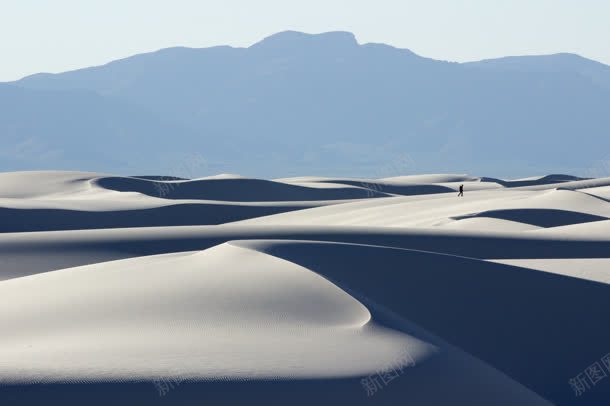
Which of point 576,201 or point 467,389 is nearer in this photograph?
point 467,389

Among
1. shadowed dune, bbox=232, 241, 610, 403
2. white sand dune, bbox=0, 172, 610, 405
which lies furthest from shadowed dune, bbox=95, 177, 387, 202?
shadowed dune, bbox=232, 241, 610, 403

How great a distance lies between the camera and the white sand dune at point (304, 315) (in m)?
9.20

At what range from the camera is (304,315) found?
38.0ft

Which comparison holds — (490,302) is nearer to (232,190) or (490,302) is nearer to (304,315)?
(304,315)

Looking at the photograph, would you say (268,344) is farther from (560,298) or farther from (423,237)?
(423,237)

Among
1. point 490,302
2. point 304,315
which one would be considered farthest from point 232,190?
point 304,315

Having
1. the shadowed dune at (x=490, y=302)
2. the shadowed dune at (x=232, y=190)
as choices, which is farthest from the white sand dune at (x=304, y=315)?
the shadowed dune at (x=232, y=190)

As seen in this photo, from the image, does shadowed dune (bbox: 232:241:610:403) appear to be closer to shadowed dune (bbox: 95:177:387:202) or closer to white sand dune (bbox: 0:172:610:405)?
white sand dune (bbox: 0:172:610:405)

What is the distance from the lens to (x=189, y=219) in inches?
1469

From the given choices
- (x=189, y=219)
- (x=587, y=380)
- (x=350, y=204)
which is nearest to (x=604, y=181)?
(x=350, y=204)

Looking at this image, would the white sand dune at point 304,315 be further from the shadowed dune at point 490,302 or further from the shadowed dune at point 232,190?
the shadowed dune at point 232,190

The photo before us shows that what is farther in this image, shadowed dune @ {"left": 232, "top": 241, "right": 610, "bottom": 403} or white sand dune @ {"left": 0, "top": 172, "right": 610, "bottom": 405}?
shadowed dune @ {"left": 232, "top": 241, "right": 610, "bottom": 403}

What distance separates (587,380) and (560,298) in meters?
2.21

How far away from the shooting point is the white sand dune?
30.2 ft
